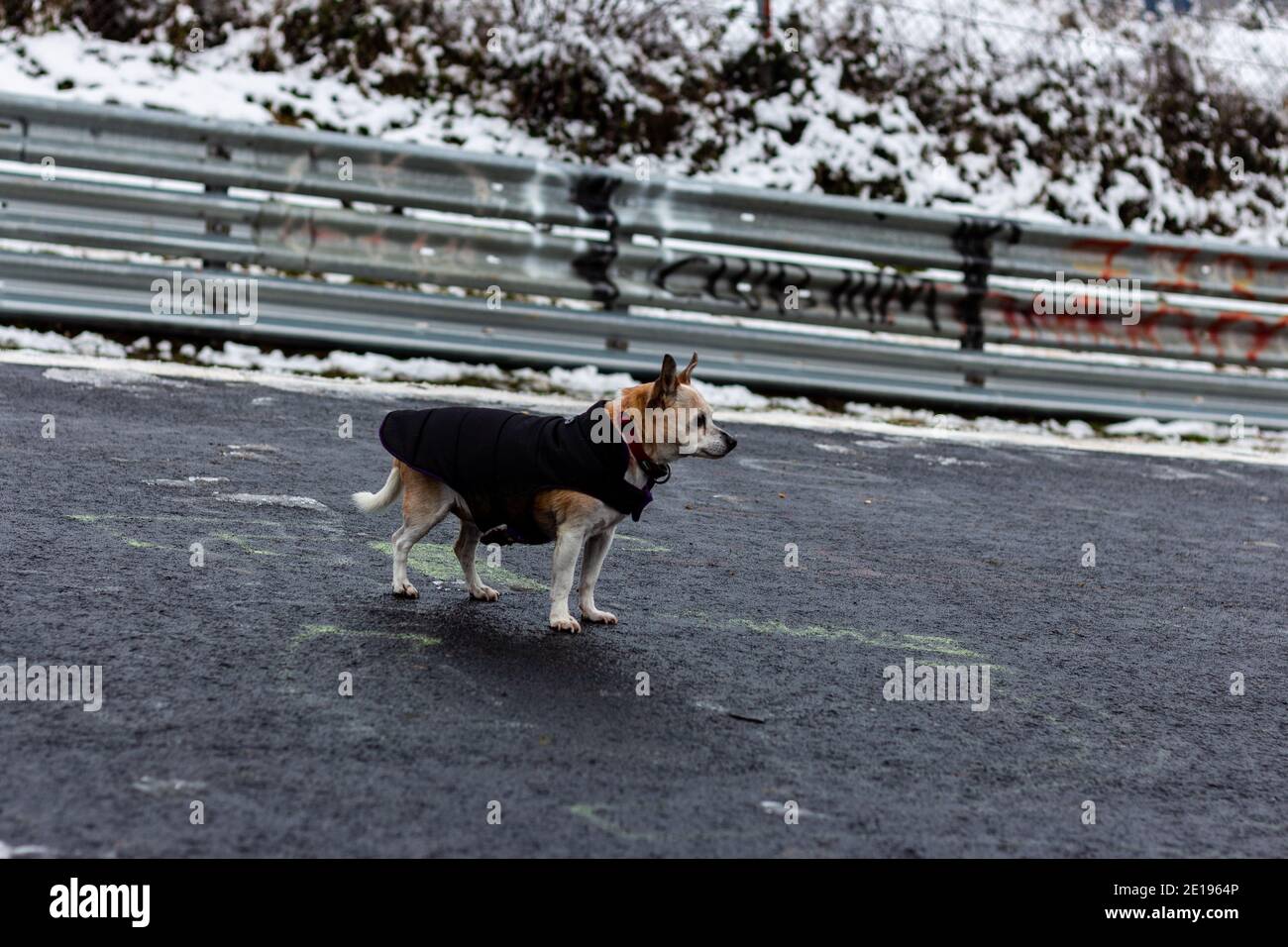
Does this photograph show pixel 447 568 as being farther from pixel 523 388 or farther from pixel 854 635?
pixel 523 388

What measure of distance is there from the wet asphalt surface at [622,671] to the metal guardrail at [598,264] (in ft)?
7.08

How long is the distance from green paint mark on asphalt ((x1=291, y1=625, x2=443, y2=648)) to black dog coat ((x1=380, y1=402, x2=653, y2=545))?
1.78 feet

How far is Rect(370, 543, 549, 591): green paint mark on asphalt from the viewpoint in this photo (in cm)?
541

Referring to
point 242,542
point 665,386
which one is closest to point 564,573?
point 665,386

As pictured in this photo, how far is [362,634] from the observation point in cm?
445

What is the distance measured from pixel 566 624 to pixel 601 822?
1566 mm

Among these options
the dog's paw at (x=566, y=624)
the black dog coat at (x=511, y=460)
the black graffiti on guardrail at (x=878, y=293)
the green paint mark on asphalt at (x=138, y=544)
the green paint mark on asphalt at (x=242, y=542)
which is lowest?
the dog's paw at (x=566, y=624)

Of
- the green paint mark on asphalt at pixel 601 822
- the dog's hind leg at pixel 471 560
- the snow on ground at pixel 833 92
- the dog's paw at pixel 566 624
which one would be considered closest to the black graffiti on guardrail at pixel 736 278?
the snow on ground at pixel 833 92

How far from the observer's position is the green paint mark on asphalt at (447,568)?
541 centimetres

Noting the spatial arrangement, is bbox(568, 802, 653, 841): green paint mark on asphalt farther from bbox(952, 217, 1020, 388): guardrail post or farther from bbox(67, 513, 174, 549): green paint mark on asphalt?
bbox(952, 217, 1020, 388): guardrail post

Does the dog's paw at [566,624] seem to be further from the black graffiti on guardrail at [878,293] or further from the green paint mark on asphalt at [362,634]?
the black graffiti on guardrail at [878,293]
